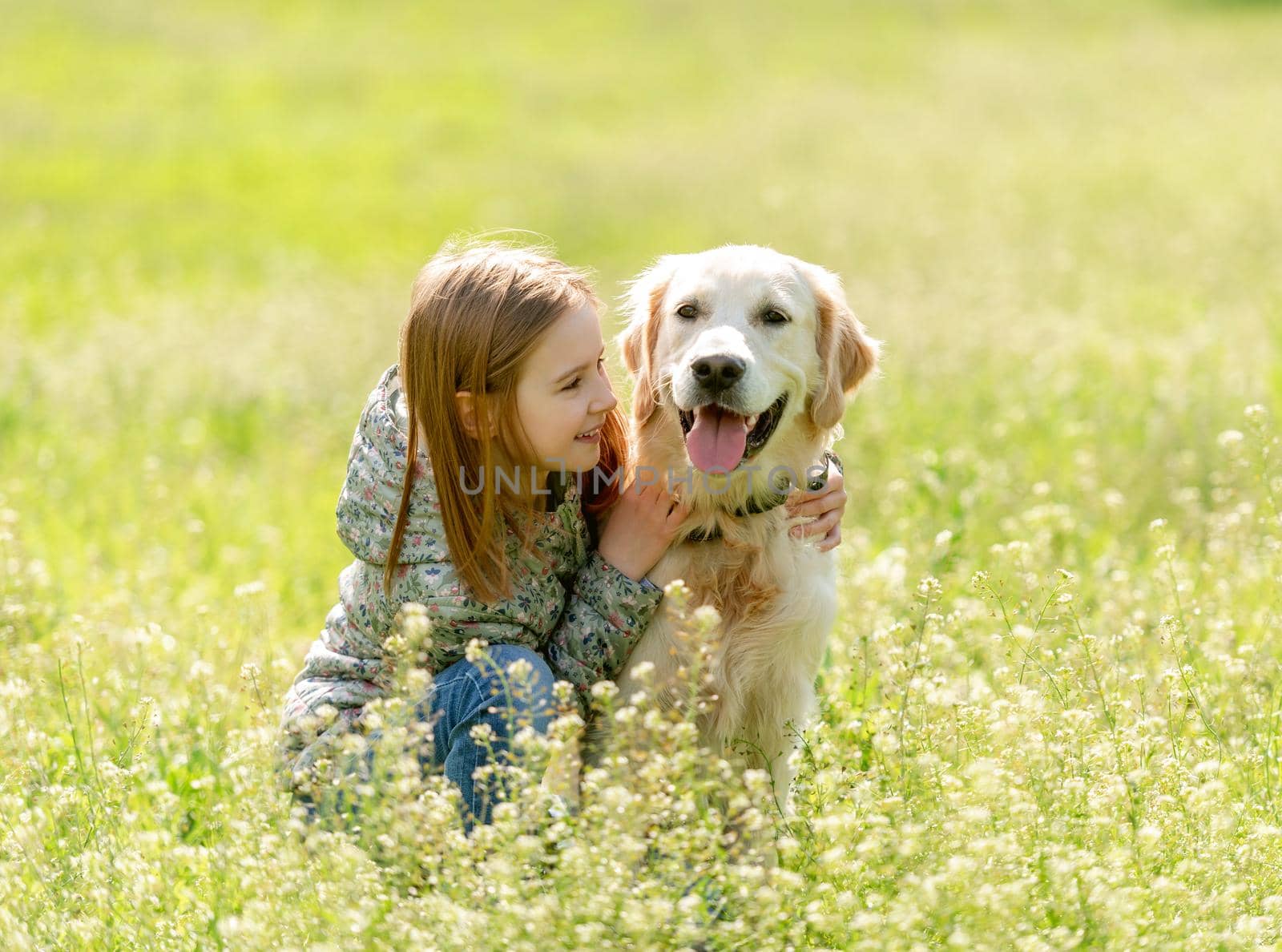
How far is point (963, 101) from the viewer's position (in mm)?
19672

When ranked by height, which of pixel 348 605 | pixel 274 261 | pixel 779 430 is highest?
pixel 779 430

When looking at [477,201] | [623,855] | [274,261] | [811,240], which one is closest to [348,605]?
[623,855]

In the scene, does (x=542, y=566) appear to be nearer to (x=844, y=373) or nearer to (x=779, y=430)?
(x=779, y=430)

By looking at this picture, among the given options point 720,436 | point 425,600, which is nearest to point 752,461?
point 720,436

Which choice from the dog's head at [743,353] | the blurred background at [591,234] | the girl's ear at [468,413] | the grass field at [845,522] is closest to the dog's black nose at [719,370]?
the dog's head at [743,353]

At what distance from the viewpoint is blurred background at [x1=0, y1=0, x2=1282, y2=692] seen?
607cm

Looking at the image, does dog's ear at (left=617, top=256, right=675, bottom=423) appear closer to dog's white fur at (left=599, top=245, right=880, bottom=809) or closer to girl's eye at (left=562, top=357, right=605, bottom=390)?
dog's white fur at (left=599, top=245, right=880, bottom=809)

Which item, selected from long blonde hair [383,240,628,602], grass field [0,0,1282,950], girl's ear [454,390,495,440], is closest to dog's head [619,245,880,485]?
long blonde hair [383,240,628,602]

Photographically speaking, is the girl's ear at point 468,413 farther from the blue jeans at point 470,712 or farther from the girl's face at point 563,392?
the blue jeans at point 470,712

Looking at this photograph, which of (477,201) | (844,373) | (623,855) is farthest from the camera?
(477,201)

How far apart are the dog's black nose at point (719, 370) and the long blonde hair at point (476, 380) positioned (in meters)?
0.36

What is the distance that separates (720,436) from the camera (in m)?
3.63

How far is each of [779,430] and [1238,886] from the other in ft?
5.65

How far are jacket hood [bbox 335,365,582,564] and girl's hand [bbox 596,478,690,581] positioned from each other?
49cm
